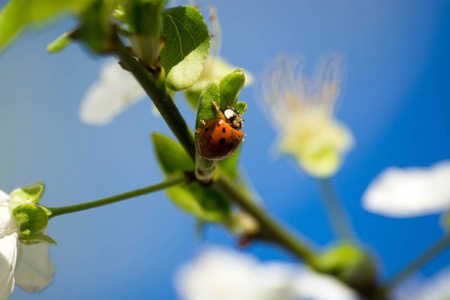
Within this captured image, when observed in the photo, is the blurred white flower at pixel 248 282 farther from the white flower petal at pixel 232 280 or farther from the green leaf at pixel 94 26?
the green leaf at pixel 94 26

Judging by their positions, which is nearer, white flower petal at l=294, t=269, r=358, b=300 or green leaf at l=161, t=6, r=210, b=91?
green leaf at l=161, t=6, r=210, b=91

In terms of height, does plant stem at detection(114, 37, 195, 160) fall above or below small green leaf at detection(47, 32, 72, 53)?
above

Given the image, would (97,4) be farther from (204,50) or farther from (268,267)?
(268,267)

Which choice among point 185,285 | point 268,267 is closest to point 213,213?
point 268,267

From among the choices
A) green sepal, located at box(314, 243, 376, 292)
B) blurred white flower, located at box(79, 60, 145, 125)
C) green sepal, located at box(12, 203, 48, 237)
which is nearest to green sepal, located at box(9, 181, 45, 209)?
green sepal, located at box(12, 203, 48, 237)

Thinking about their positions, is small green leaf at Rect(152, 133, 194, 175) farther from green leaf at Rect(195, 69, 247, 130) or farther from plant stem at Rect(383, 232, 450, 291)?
plant stem at Rect(383, 232, 450, 291)

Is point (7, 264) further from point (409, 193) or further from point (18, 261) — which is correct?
point (409, 193)
